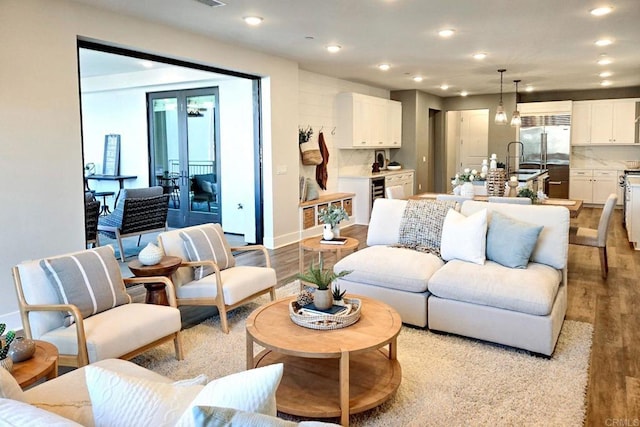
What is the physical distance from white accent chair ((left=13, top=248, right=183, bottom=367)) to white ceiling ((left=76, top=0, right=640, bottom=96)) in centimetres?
258

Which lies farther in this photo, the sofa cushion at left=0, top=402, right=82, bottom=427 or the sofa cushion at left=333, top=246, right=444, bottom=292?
the sofa cushion at left=333, top=246, right=444, bottom=292

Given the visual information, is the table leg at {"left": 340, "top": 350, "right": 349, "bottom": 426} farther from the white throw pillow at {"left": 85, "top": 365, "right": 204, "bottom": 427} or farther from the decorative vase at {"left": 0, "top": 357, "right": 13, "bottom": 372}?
the decorative vase at {"left": 0, "top": 357, "right": 13, "bottom": 372}

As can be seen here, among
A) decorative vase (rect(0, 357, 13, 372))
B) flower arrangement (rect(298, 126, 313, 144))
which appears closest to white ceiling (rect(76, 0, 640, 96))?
flower arrangement (rect(298, 126, 313, 144))

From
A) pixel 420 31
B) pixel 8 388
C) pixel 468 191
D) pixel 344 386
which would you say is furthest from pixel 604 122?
pixel 8 388

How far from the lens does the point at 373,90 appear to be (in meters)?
10.0

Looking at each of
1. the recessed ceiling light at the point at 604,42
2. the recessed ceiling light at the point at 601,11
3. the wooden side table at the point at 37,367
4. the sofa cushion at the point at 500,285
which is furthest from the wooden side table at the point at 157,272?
the recessed ceiling light at the point at 604,42

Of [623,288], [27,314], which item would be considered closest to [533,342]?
[623,288]

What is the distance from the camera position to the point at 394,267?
391 cm

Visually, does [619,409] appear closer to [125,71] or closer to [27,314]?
[27,314]

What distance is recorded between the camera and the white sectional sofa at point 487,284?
3.34 meters

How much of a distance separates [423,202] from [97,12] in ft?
11.1

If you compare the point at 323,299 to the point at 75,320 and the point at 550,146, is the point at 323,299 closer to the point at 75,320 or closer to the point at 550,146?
the point at 75,320

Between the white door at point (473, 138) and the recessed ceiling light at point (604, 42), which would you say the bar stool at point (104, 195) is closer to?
the recessed ceiling light at point (604, 42)

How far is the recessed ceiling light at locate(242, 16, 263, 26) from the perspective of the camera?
469 centimetres
